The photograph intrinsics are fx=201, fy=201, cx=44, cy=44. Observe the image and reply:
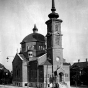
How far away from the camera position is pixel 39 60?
172 ft

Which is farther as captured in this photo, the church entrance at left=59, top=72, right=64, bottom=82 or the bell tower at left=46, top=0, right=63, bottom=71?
the bell tower at left=46, top=0, right=63, bottom=71

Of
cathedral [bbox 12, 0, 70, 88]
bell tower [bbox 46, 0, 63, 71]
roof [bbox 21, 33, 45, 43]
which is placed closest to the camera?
cathedral [bbox 12, 0, 70, 88]

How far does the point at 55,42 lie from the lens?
52.7m

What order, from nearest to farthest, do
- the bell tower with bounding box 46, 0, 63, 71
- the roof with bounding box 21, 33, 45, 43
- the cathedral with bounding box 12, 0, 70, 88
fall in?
the cathedral with bounding box 12, 0, 70, 88
the bell tower with bounding box 46, 0, 63, 71
the roof with bounding box 21, 33, 45, 43

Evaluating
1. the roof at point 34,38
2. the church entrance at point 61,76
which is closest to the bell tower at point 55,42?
the church entrance at point 61,76

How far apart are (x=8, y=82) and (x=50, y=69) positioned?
25293 mm

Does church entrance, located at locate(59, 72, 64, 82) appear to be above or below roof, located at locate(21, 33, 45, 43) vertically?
below

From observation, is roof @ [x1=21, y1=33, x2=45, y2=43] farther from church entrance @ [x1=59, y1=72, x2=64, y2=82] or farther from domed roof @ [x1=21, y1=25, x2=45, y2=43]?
church entrance @ [x1=59, y1=72, x2=64, y2=82]

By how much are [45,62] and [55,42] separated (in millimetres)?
5849

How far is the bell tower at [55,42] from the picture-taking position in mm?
52000

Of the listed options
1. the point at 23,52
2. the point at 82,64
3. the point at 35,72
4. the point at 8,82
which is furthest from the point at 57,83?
the point at 82,64

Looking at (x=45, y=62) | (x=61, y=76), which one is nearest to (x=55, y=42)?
(x=45, y=62)

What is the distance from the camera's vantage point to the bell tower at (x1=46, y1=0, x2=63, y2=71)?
5200 cm

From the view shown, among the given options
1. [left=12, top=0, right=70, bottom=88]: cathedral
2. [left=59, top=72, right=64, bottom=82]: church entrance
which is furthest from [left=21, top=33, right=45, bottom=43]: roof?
[left=59, top=72, right=64, bottom=82]: church entrance
